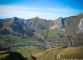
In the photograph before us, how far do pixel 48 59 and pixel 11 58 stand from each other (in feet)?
203

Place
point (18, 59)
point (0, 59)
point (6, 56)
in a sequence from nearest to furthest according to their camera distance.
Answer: point (0, 59) → point (6, 56) → point (18, 59)

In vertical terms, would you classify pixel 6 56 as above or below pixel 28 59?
above

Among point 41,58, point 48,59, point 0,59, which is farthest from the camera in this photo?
point 41,58

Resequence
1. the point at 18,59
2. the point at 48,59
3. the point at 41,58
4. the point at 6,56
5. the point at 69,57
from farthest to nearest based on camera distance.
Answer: the point at 41,58 < the point at 48,59 < the point at 69,57 < the point at 18,59 < the point at 6,56

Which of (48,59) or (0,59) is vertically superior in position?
(0,59)

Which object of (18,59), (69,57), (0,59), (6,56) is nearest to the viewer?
(0,59)

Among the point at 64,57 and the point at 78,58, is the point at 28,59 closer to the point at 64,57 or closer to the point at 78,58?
the point at 64,57

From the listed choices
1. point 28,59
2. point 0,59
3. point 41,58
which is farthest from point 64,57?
point 0,59

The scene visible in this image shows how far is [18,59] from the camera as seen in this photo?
154 meters

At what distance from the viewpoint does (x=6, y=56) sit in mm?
137750

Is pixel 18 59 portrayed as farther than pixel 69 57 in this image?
No

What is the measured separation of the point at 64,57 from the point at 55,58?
13067 millimetres

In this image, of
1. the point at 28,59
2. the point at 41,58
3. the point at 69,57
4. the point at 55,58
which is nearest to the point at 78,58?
the point at 69,57

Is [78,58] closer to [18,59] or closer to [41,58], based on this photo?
[41,58]
